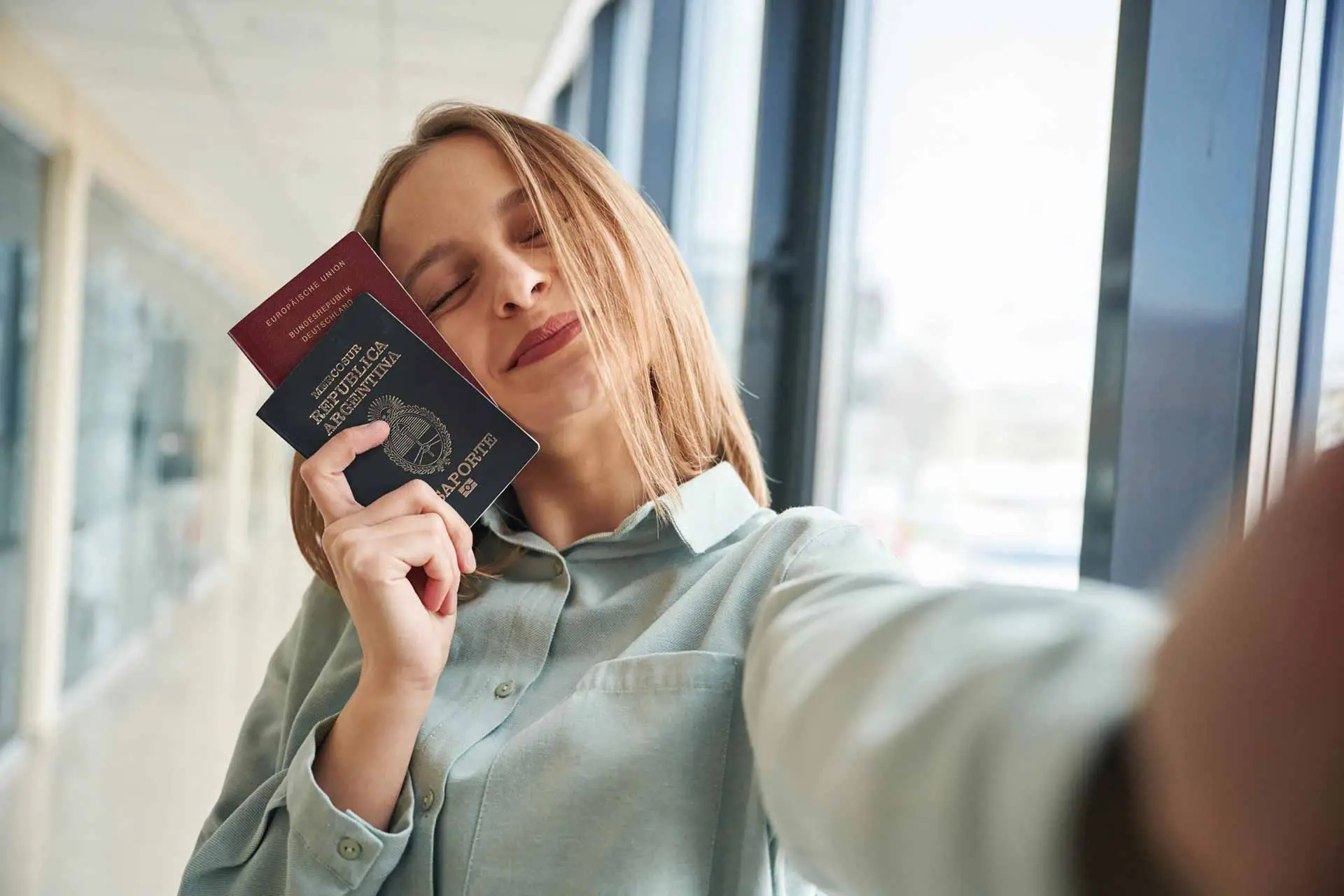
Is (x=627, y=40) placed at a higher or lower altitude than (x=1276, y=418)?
higher

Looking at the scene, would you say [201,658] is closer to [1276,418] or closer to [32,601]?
[32,601]

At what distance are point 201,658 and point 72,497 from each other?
5.37 feet

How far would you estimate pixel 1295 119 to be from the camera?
2.93ft

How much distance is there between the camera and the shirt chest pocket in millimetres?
807

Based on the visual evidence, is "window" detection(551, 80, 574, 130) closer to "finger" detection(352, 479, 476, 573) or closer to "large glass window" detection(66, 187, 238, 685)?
"large glass window" detection(66, 187, 238, 685)

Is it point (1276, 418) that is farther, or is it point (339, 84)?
point (339, 84)

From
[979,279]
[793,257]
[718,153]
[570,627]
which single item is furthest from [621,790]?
[718,153]

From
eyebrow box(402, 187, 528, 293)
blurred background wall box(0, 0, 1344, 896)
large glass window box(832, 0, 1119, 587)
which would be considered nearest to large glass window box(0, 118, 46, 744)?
blurred background wall box(0, 0, 1344, 896)

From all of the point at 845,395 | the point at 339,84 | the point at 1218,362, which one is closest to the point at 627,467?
the point at 1218,362

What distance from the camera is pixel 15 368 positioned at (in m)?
4.30

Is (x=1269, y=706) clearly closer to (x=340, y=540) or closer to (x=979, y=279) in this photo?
(x=340, y=540)

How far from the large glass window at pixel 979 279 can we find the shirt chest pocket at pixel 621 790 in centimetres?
49

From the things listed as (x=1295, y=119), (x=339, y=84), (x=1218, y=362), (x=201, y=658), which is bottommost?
(x=201, y=658)

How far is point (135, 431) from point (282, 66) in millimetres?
3112
